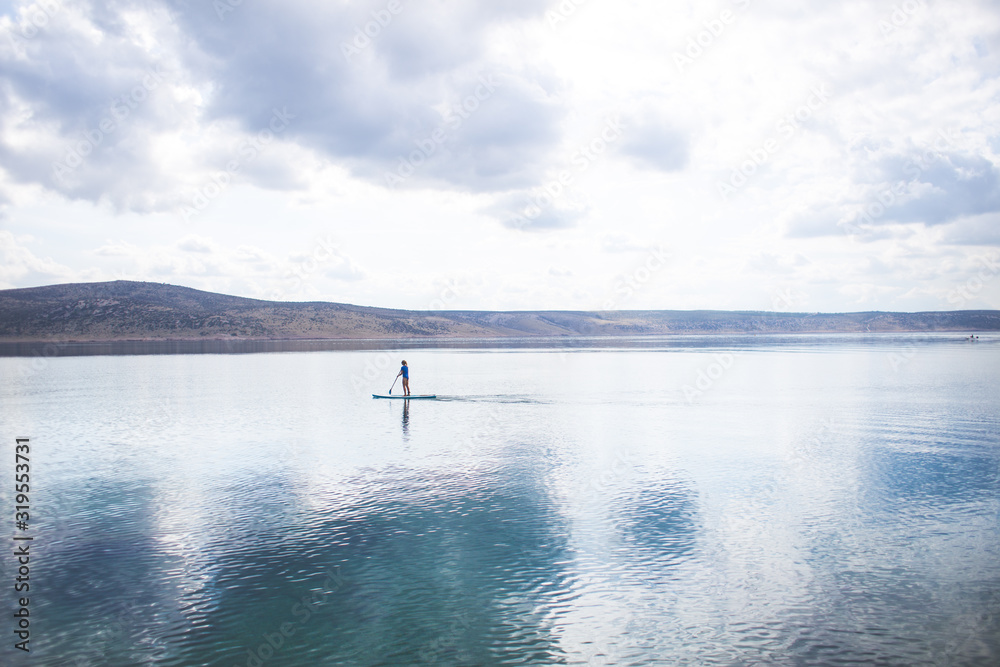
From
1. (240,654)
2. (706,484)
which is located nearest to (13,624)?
(240,654)

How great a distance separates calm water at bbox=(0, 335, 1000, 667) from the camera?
1072 centimetres

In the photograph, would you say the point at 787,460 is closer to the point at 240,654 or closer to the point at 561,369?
the point at 240,654

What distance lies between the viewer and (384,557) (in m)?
14.3

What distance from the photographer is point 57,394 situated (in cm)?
4597

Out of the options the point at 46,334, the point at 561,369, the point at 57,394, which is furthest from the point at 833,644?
the point at 46,334

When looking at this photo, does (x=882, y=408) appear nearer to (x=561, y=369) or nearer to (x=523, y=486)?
(x=523, y=486)

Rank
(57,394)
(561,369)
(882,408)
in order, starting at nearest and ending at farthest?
(882,408), (57,394), (561,369)

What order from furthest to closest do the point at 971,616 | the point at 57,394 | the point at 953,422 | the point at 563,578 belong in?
the point at 57,394, the point at 953,422, the point at 563,578, the point at 971,616

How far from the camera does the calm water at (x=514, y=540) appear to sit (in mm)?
10719

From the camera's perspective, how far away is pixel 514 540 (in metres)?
15.2

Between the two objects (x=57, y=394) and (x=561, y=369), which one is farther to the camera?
(x=561, y=369)

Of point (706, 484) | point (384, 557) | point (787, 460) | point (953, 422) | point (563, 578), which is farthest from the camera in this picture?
point (953, 422)

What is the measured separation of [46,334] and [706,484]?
190197 mm

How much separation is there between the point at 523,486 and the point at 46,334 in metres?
187
